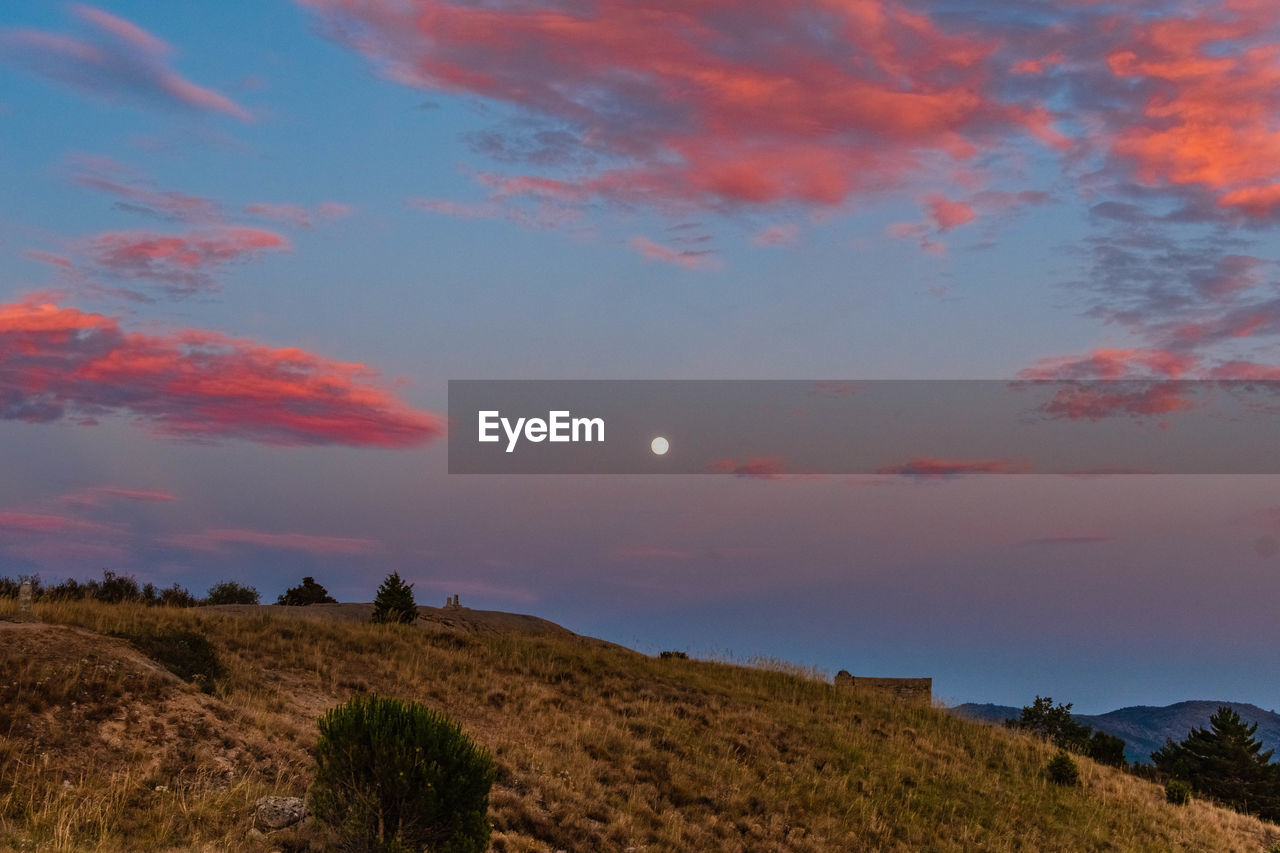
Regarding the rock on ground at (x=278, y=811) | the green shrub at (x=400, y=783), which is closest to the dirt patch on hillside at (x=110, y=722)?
the rock on ground at (x=278, y=811)

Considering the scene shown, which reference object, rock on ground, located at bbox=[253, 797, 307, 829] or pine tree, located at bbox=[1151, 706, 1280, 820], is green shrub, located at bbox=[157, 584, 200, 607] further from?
pine tree, located at bbox=[1151, 706, 1280, 820]

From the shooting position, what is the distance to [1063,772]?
3088 centimetres

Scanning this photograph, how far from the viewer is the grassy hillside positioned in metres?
15.5

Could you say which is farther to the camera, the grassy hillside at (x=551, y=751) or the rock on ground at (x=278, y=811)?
the grassy hillside at (x=551, y=751)

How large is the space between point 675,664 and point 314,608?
597 inches

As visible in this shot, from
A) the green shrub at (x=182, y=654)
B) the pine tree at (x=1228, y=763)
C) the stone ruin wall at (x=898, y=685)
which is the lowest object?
the pine tree at (x=1228, y=763)

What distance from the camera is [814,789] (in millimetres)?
23953

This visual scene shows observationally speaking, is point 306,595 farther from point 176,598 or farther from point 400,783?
point 400,783

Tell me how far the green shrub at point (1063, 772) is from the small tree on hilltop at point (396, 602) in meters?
22.5

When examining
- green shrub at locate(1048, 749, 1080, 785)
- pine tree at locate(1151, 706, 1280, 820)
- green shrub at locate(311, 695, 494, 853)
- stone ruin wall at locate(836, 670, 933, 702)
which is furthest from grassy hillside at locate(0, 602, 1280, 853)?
pine tree at locate(1151, 706, 1280, 820)

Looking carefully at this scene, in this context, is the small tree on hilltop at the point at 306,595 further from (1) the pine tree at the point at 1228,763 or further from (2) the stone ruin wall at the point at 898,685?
(1) the pine tree at the point at 1228,763

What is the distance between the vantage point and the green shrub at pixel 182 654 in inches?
834

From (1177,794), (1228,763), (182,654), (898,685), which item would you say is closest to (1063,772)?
(1177,794)

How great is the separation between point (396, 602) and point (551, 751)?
18374 mm
